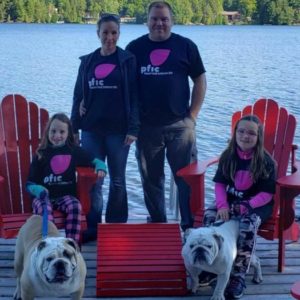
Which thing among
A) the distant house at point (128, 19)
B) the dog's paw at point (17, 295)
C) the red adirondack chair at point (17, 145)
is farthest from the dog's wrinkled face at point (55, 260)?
the distant house at point (128, 19)

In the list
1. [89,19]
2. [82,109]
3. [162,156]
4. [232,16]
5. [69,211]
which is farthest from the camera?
[232,16]

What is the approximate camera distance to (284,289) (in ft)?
11.0

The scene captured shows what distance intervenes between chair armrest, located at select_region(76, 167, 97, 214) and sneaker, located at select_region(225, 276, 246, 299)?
3.44ft

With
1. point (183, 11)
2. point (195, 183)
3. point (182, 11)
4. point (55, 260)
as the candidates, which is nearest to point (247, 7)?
point (183, 11)

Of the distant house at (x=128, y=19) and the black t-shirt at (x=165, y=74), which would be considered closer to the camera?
the black t-shirt at (x=165, y=74)

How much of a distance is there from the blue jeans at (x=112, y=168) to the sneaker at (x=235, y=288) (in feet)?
3.68

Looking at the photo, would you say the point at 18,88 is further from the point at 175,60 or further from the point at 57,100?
the point at 175,60

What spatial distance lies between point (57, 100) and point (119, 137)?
37.6 ft

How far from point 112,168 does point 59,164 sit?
1.31 feet

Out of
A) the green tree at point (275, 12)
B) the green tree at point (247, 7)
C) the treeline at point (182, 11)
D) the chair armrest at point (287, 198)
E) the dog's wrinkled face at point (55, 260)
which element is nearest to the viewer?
the dog's wrinkled face at point (55, 260)

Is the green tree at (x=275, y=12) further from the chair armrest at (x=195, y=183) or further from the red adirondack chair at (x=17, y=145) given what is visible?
the chair armrest at (x=195, y=183)

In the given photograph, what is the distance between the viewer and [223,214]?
3465 mm

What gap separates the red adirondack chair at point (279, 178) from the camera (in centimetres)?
355

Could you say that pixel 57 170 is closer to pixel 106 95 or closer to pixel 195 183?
pixel 106 95
